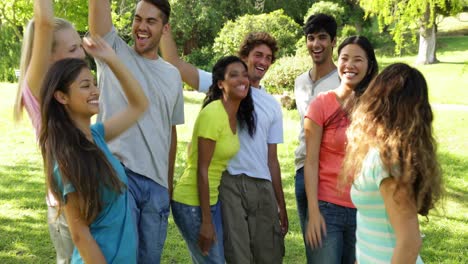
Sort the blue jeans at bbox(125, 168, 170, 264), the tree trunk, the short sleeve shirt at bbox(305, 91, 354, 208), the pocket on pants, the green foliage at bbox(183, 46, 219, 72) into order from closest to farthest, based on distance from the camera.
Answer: the blue jeans at bbox(125, 168, 170, 264), the short sleeve shirt at bbox(305, 91, 354, 208), the pocket on pants, the tree trunk, the green foliage at bbox(183, 46, 219, 72)

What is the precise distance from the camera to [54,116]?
266 cm

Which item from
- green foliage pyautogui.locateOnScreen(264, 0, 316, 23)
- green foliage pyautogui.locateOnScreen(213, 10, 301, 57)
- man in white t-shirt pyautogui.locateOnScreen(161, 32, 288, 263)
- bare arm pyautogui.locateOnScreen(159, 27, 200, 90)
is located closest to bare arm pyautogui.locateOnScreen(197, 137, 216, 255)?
man in white t-shirt pyautogui.locateOnScreen(161, 32, 288, 263)

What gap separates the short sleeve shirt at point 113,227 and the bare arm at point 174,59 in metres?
1.36

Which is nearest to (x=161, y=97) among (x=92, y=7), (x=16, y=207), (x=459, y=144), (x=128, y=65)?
(x=128, y=65)

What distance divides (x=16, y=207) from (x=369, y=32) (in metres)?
26.7

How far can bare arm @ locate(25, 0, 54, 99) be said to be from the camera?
2.85 meters

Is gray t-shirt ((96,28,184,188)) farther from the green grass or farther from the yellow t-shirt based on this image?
the green grass

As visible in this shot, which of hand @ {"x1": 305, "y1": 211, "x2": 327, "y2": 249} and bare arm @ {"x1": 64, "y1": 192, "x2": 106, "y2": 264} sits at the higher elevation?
bare arm @ {"x1": 64, "y1": 192, "x2": 106, "y2": 264}

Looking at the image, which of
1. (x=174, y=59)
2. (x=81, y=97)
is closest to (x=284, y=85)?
(x=174, y=59)

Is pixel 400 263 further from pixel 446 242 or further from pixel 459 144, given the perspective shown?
pixel 459 144

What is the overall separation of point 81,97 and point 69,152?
27 cm

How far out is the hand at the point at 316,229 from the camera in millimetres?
3506

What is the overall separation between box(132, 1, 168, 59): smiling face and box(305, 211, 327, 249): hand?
4.04 feet

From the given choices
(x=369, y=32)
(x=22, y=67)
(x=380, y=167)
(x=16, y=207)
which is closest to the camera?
(x=380, y=167)
